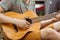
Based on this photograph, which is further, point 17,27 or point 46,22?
point 46,22

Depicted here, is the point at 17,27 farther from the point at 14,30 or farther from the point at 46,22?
the point at 46,22

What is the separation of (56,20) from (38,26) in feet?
0.56

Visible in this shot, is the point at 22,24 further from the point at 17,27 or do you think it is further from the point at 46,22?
the point at 46,22

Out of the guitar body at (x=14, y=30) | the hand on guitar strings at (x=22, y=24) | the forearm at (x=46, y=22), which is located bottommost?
the forearm at (x=46, y=22)

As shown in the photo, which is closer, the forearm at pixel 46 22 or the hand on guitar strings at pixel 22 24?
the hand on guitar strings at pixel 22 24

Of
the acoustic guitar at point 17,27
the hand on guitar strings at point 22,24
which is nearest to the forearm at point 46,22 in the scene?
the acoustic guitar at point 17,27

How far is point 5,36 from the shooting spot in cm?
113

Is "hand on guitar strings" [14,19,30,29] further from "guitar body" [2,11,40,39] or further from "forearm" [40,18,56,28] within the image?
"forearm" [40,18,56,28]

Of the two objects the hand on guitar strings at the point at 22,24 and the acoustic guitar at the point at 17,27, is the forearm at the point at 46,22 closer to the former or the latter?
the acoustic guitar at the point at 17,27

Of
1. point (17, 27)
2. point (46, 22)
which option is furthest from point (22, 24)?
point (46, 22)

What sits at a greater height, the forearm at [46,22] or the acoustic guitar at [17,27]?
the acoustic guitar at [17,27]

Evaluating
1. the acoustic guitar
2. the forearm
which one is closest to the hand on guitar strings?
the acoustic guitar

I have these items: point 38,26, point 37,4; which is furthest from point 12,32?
point 37,4

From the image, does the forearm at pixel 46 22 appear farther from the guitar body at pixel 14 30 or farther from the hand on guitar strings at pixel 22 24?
the hand on guitar strings at pixel 22 24
